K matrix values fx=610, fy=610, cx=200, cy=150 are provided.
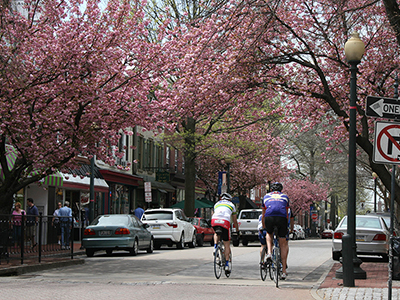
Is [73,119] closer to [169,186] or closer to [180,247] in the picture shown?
[180,247]

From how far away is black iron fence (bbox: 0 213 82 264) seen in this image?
46.1ft

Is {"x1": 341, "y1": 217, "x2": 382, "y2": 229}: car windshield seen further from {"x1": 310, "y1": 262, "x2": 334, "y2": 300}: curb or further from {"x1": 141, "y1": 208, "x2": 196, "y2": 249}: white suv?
{"x1": 141, "y1": 208, "x2": 196, "y2": 249}: white suv

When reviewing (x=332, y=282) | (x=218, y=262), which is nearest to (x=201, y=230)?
(x=218, y=262)

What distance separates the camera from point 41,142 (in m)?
17.0

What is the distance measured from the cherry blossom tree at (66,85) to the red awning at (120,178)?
15.4 metres

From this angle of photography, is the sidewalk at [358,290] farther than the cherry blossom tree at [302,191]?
No

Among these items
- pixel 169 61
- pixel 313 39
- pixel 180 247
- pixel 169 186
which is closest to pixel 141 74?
pixel 169 61

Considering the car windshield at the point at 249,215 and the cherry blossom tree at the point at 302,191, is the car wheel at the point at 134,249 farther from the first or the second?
the cherry blossom tree at the point at 302,191

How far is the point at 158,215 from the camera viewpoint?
2556cm

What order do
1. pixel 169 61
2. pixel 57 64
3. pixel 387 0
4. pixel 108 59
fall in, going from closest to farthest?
pixel 387 0 < pixel 57 64 < pixel 108 59 < pixel 169 61

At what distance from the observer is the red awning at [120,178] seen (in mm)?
33984

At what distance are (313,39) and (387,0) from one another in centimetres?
403

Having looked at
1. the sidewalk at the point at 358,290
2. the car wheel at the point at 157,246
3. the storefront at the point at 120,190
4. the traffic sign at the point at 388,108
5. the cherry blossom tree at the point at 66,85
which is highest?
the cherry blossom tree at the point at 66,85

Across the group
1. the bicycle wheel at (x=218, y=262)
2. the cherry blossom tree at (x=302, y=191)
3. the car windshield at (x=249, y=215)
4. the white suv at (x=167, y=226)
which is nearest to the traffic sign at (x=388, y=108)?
the bicycle wheel at (x=218, y=262)
